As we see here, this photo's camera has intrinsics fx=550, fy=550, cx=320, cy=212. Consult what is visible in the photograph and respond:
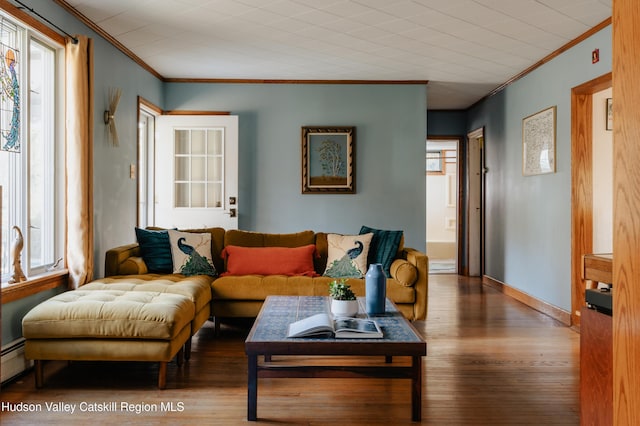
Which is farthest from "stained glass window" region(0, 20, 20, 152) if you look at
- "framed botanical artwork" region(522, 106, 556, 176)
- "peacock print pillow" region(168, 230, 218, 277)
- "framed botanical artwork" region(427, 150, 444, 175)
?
"framed botanical artwork" region(427, 150, 444, 175)

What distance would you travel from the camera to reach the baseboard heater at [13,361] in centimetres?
316

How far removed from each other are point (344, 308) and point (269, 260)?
1.53m

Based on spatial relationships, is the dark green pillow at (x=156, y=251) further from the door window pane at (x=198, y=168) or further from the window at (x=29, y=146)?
the door window pane at (x=198, y=168)

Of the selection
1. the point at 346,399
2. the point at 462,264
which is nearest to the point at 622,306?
the point at 346,399

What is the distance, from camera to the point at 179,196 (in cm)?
625

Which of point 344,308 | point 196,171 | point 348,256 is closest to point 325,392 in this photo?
point 344,308

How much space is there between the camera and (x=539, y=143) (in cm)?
555

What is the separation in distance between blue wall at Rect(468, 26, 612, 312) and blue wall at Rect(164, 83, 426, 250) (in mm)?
1060

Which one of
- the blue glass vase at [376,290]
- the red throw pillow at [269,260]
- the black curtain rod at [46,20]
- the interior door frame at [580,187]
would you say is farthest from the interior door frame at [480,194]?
the black curtain rod at [46,20]

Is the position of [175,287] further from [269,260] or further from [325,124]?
[325,124]

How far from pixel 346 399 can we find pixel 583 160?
3.18 metres

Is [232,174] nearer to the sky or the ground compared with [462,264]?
nearer to the sky

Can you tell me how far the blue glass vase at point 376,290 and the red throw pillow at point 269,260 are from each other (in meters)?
1.34

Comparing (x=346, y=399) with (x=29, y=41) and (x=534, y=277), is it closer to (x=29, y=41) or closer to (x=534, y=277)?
(x=29, y=41)
